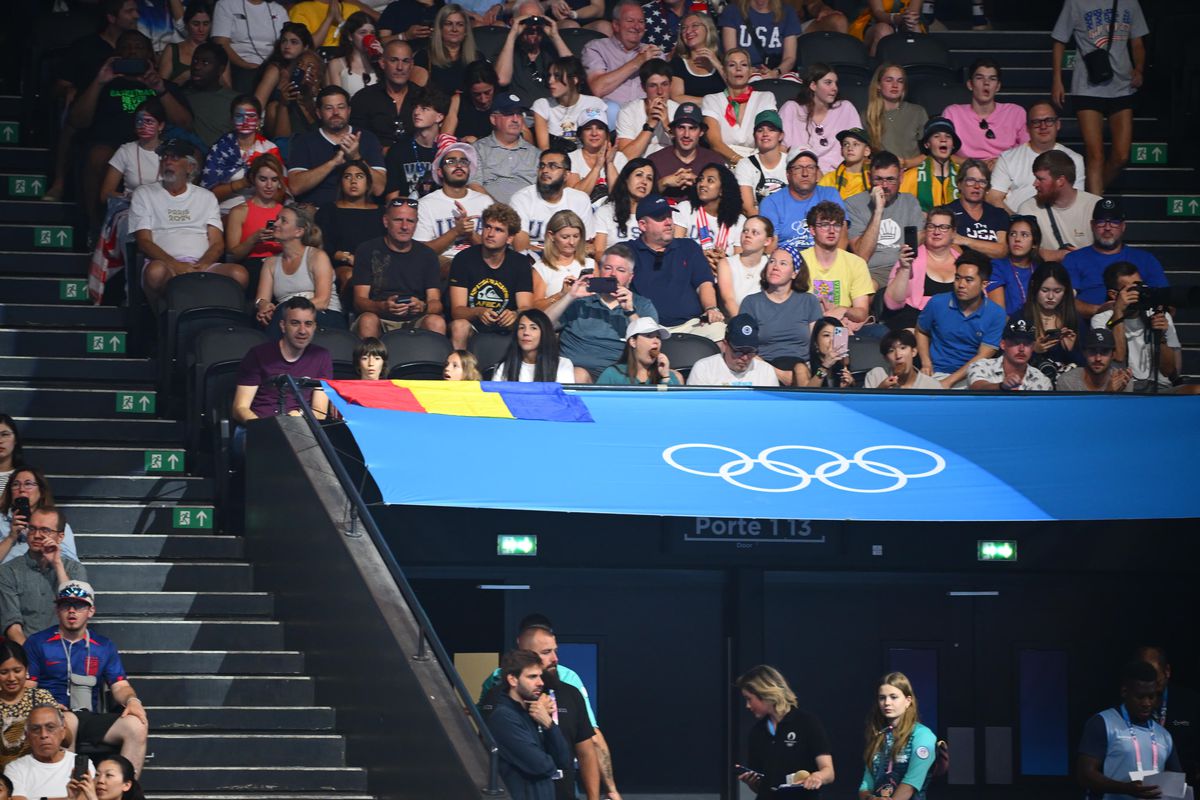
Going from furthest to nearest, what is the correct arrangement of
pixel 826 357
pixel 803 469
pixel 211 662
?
pixel 826 357
pixel 803 469
pixel 211 662

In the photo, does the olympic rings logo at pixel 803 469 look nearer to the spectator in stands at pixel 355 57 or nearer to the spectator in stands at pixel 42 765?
the spectator in stands at pixel 42 765

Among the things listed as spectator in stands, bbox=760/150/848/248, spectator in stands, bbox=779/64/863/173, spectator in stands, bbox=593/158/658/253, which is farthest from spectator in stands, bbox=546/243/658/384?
spectator in stands, bbox=779/64/863/173

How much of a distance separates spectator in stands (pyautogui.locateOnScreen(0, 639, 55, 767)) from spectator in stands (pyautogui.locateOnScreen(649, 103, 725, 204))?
732cm

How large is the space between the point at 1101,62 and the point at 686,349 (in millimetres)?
5579

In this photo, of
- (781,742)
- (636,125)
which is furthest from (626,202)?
(781,742)

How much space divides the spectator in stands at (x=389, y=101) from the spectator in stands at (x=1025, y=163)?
16.4 feet

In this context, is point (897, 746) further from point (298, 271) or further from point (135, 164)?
point (135, 164)

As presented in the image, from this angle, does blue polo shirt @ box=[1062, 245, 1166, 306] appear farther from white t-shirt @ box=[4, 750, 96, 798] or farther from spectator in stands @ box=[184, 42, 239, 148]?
white t-shirt @ box=[4, 750, 96, 798]

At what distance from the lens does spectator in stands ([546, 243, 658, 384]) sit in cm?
1410

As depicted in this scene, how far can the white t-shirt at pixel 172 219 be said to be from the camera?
49.1ft

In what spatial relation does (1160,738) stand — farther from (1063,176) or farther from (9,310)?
(9,310)

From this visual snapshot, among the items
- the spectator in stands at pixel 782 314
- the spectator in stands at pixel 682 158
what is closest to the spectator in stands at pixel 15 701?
the spectator in stands at pixel 782 314

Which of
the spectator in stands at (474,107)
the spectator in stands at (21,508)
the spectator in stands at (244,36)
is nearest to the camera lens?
the spectator in stands at (21,508)

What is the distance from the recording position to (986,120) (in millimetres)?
17453
